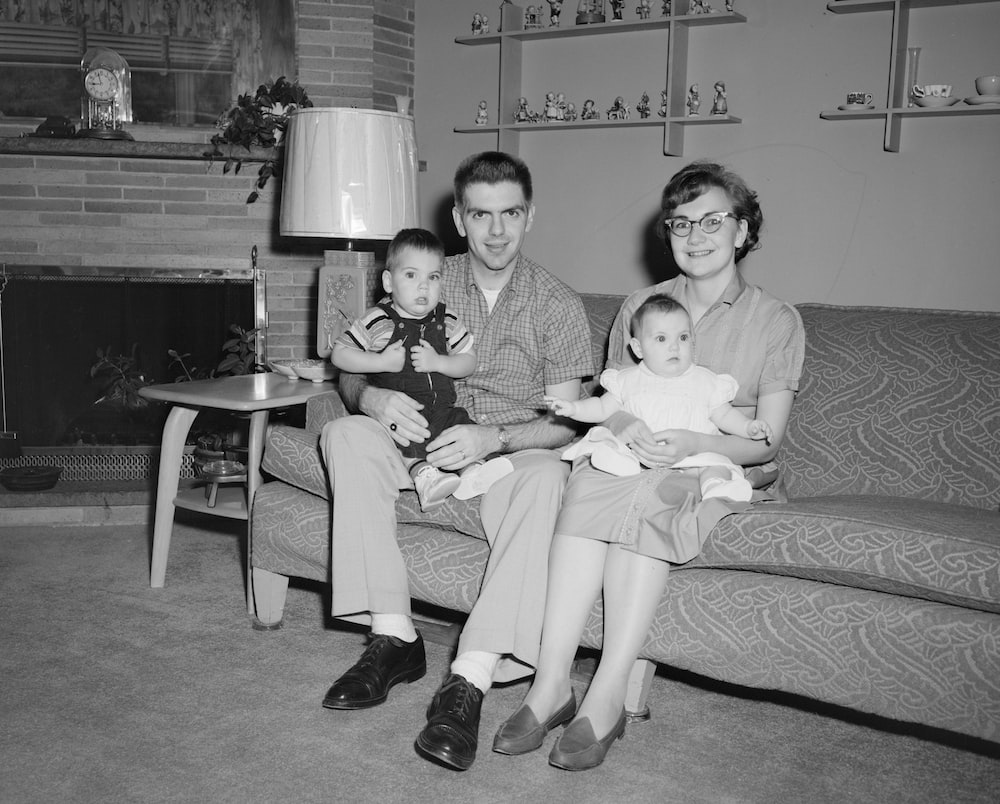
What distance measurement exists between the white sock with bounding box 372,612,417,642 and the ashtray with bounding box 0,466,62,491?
1958 mm

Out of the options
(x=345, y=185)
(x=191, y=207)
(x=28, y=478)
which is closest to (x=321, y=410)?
(x=345, y=185)

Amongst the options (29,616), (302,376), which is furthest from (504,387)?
(29,616)

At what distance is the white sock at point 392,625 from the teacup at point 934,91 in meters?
2.43

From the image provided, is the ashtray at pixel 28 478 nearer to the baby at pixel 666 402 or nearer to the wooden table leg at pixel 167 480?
the wooden table leg at pixel 167 480

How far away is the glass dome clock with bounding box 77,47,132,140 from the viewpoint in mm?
3863

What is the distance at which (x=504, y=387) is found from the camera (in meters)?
2.32

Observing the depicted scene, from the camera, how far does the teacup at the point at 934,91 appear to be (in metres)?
3.27

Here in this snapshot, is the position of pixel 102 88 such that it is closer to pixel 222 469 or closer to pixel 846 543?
pixel 222 469

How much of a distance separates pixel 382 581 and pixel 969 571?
3.44ft

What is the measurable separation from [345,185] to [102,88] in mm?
1713

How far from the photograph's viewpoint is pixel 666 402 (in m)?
2.01

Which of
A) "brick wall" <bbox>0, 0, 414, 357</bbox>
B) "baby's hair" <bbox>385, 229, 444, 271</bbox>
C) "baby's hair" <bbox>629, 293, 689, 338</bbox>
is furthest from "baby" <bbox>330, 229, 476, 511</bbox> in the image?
"brick wall" <bbox>0, 0, 414, 357</bbox>

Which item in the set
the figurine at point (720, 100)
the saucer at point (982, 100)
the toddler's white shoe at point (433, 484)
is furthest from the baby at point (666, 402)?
the figurine at point (720, 100)

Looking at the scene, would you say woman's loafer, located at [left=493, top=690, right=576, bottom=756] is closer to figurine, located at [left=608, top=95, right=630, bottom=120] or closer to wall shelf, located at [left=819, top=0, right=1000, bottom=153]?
wall shelf, located at [left=819, top=0, right=1000, bottom=153]
